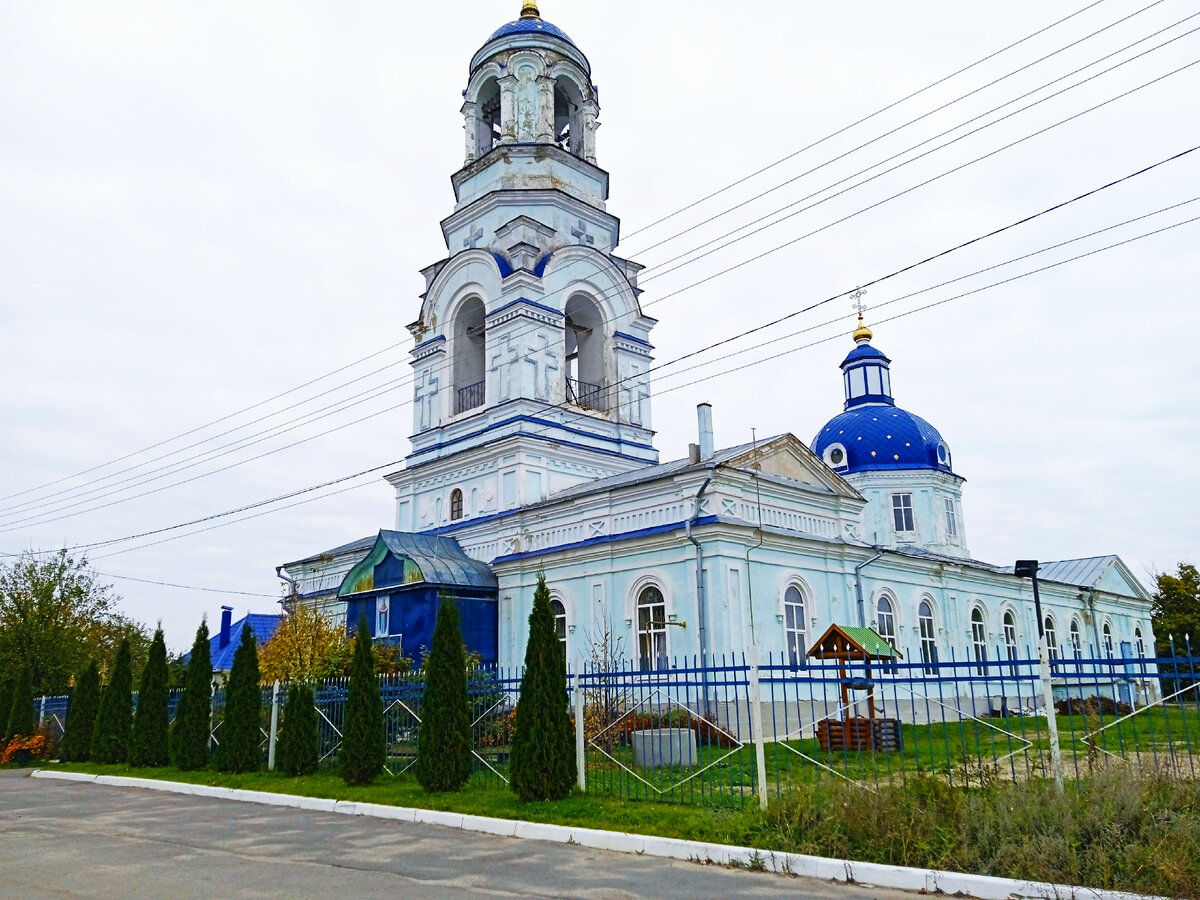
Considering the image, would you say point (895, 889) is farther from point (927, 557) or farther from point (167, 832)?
point (927, 557)

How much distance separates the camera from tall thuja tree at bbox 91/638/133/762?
18.9m

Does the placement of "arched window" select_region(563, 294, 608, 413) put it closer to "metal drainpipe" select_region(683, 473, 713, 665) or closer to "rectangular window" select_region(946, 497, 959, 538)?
"metal drainpipe" select_region(683, 473, 713, 665)

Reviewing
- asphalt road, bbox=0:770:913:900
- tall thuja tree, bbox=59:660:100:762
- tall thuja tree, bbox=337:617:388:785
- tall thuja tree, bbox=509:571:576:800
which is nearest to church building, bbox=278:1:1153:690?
tall thuja tree, bbox=59:660:100:762

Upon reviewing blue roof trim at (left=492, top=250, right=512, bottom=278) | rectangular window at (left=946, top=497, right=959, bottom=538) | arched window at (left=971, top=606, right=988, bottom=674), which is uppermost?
blue roof trim at (left=492, top=250, right=512, bottom=278)

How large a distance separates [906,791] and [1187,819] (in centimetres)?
207

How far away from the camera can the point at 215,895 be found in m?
6.95

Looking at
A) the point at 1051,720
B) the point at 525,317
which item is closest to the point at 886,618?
the point at 525,317

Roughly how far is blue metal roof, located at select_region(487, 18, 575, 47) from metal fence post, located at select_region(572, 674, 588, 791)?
21845 millimetres

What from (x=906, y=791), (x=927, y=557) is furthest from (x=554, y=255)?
(x=906, y=791)

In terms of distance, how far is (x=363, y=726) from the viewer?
13203 millimetres

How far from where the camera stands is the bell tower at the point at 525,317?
23.8 m

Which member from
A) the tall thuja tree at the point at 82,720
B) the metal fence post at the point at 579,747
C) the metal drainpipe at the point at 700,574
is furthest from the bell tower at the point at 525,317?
the metal fence post at the point at 579,747

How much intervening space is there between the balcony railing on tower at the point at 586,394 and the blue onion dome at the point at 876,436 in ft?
31.7

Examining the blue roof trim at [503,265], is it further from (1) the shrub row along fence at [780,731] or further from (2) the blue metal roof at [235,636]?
(2) the blue metal roof at [235,636]
